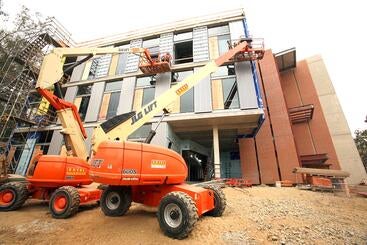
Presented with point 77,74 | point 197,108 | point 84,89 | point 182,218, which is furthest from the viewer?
point 77,74

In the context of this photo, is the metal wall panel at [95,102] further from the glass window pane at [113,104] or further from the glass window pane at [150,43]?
the glass window pane at [150,43]

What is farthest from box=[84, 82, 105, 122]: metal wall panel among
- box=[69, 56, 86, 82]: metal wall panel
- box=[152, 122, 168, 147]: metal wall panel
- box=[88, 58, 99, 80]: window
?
box=[152, 122, 168, 147]: metal wall panel

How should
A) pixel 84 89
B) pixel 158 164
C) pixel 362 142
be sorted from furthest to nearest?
pixel 362 142, pixel 84 89, pixel 158 164

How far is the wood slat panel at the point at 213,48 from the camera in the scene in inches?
623

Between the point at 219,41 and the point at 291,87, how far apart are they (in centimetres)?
Result: 1254

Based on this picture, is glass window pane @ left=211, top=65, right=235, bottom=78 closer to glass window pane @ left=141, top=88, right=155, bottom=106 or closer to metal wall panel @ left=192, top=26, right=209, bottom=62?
metal wall panel @ left=192, top=26, right=209, bottom=62

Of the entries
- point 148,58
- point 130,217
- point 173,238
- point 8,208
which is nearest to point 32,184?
point 8,208

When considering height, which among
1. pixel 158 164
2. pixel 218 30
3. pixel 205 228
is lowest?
pixel 205 228

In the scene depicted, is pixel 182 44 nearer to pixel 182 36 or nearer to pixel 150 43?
pixel 182 36

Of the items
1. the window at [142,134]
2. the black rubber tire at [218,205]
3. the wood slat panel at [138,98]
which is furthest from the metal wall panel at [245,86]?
the black rubber tire at [218,205]

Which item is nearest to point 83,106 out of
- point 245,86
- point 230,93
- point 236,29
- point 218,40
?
point 230,93

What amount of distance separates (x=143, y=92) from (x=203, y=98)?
5256mm

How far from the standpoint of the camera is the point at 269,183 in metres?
15.5

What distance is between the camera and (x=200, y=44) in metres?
16.5
